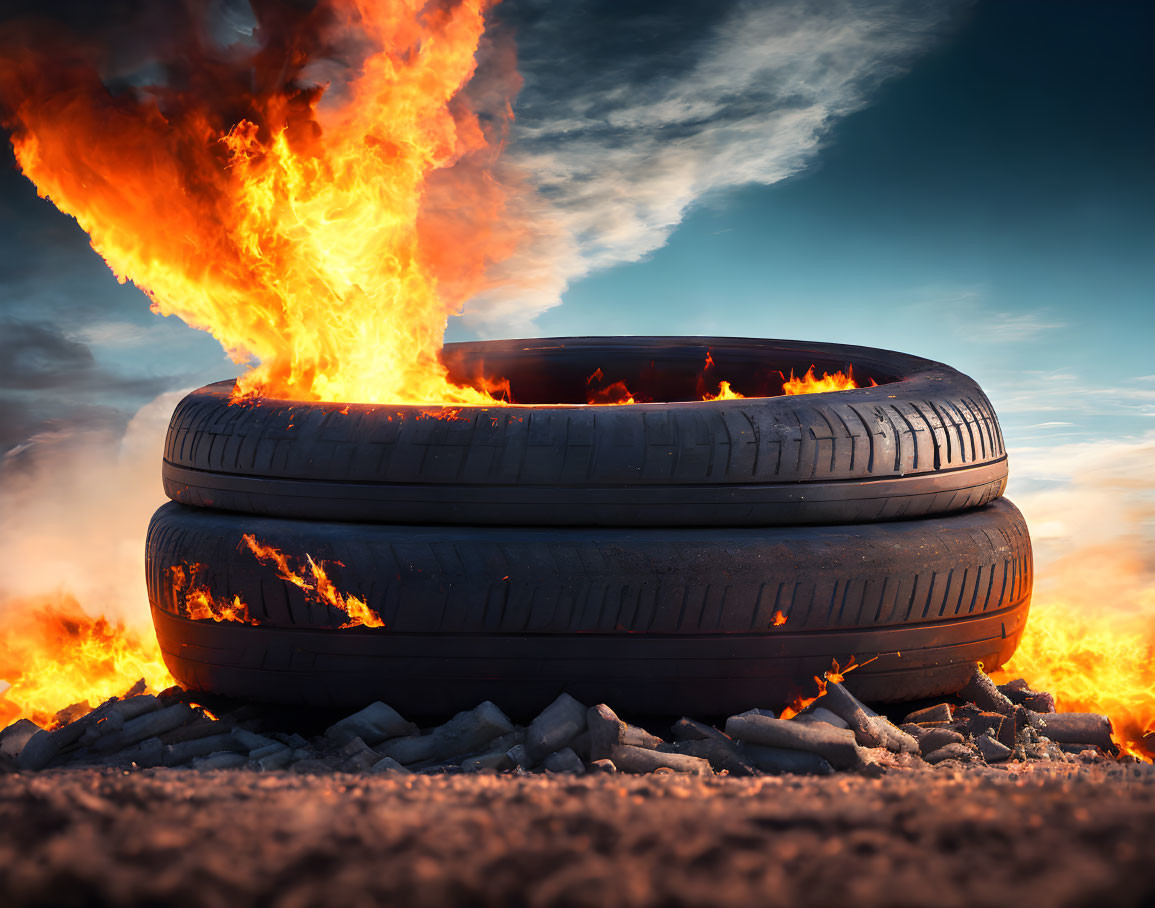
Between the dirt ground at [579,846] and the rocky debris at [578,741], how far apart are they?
0.98m

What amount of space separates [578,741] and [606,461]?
0.95 m

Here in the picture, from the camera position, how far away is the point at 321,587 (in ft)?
10.6

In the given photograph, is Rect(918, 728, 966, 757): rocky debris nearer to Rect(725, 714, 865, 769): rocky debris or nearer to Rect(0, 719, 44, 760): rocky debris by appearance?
Rect(725, 714, 865, 769): rocky debris

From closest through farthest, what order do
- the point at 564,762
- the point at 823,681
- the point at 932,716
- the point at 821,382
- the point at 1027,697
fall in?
the point at 564,762 < the point at 823,681 < the point at 932,716 < the point at 1027,697 < the point at 821,382

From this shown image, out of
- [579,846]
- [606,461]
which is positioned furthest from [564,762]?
[579,846]

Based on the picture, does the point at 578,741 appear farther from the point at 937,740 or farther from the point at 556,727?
the point at 937,740

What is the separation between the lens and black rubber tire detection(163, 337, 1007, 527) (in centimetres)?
317

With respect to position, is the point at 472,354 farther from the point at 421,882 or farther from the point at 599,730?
the point at 421,882

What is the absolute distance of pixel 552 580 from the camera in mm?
3088

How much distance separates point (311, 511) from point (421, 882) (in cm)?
229

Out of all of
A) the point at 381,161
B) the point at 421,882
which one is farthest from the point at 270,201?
the point at 421,882

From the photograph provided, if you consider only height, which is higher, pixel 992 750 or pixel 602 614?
pixel 602 614

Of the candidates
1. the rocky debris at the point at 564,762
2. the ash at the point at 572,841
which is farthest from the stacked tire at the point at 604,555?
the ash at the point at 572,841

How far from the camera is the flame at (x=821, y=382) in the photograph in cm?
539
